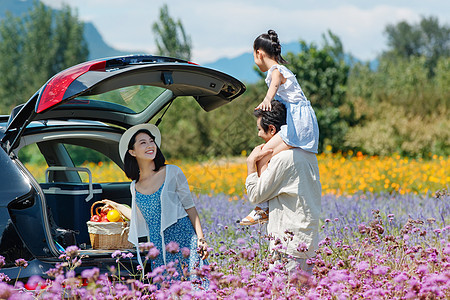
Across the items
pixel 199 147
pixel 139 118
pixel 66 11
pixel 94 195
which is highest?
pixel 66 11

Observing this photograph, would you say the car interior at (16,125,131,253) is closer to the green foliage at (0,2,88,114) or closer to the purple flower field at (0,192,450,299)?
the purple flower field at (0,192,450,299)

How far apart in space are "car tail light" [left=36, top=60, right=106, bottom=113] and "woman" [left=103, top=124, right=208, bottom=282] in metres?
0.73

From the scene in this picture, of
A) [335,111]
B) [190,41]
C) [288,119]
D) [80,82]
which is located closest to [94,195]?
[80,82]

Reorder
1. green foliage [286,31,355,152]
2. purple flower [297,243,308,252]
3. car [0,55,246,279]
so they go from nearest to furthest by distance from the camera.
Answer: purple flower [297,243,308,252] < car [0,55,246,279] < green foliage [286,31,355,152]

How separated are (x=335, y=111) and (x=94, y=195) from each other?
12.7 m

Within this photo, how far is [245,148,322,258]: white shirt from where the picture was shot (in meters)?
3.52

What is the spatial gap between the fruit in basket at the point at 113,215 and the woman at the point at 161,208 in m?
0.26

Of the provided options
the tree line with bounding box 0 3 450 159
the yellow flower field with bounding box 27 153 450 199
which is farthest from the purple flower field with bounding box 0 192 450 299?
the tree line with bounding box 0 3 450 159

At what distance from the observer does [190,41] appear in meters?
30.2

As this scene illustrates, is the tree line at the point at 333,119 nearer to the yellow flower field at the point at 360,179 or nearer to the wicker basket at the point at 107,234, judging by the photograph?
the yellow flower field at the point at 360,179

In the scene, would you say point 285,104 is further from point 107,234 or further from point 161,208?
point 107,234

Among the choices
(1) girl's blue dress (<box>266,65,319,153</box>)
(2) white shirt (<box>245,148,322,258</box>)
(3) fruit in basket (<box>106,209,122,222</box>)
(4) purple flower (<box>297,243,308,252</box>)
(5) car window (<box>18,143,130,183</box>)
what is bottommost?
(5) car window (<box>18,143,130,183</box>)

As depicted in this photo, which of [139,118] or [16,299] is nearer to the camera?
[16,299]

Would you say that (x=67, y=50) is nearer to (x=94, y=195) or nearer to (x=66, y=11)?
(x=66, y=11)
